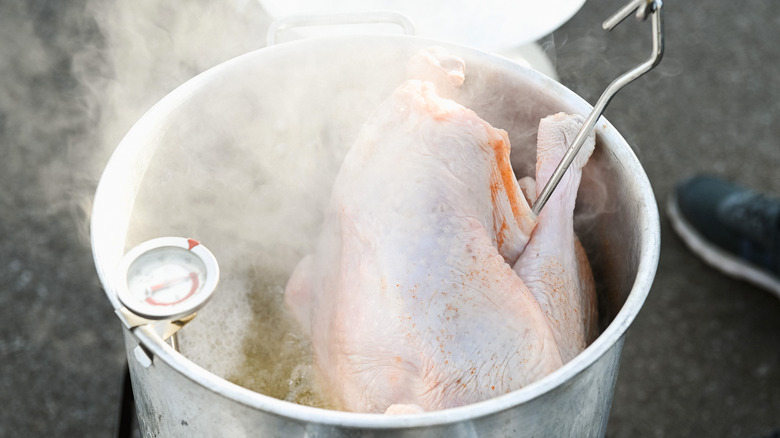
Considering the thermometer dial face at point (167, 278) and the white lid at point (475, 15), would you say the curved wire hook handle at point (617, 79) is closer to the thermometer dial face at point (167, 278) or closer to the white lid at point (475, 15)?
the white lid at point (475, 15)

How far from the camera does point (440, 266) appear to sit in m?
0.99

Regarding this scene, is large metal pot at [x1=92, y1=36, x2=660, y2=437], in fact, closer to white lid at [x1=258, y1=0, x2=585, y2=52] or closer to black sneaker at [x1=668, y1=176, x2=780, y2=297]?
white lid at [x1=258, y1=0, x2=585, y2=52]

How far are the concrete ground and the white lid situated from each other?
222 millimetres

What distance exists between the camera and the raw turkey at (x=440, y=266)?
0.97m

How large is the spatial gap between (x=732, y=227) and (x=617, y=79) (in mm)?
1459

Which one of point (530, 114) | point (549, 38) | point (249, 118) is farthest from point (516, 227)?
point (549, 38)

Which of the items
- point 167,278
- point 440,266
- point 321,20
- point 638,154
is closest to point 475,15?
point 321,20

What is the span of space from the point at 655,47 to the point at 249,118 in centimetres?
70

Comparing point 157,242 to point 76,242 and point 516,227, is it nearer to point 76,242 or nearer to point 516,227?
point 516,227

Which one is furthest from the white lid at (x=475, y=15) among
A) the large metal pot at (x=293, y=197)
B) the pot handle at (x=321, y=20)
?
the large metal pot at (x=293, y=197)

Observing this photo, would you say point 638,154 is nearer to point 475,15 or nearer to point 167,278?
point 475,15

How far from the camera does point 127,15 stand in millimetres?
2201

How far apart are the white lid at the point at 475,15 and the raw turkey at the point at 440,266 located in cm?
32

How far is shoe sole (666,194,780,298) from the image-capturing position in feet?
7.16
